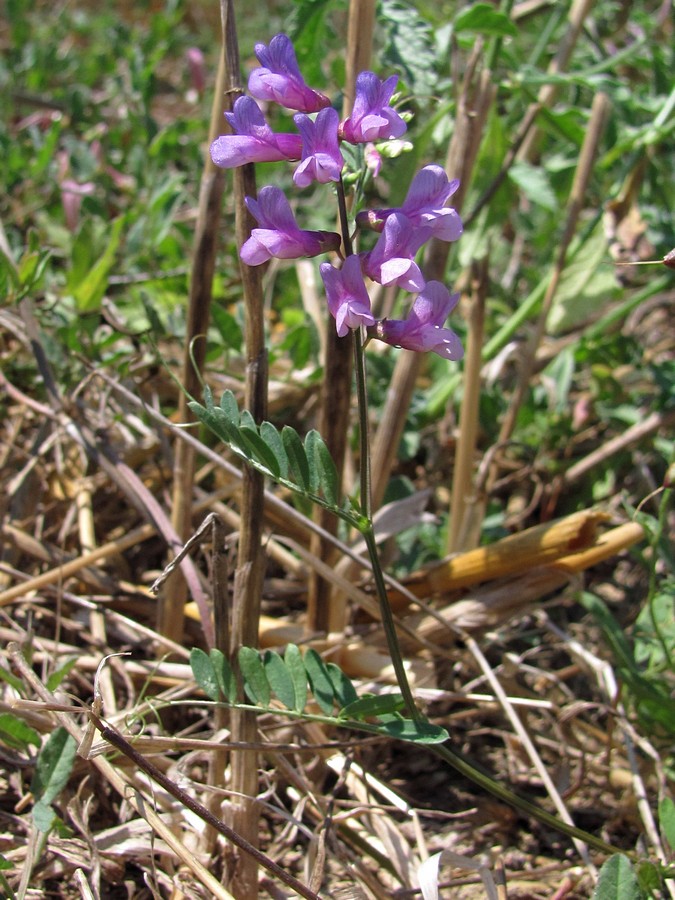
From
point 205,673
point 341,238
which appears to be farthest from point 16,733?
point 341,238

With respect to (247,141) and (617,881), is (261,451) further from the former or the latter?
(617,881)

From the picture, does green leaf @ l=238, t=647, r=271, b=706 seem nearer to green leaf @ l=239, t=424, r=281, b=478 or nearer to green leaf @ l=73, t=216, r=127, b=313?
green leaf @ l=239, t=424, r=281, b=478

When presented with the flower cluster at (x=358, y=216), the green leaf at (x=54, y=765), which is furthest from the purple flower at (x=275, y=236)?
the green leaf at (x=54, y=765)

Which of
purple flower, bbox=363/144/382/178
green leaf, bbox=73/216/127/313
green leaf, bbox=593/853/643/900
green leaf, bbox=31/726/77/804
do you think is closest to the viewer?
purple flower, bbox=363/144/382/178

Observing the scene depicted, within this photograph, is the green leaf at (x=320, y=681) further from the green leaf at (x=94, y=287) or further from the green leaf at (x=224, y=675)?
the green leaf at (x=94, y=287)

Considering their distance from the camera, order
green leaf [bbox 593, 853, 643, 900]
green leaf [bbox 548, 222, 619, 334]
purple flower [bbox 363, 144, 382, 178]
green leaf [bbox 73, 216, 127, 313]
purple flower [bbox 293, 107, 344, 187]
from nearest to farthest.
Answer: purple flower [bbox 293, 107, 344, 187] → purple flower [bbox 363, 144, 382, 178] → green leaf [bbox 593, 853, 643, 900] → green leaf [bbox 73, 216, 127, 313] → green leaf [bbox 548, 222, 619, 334]

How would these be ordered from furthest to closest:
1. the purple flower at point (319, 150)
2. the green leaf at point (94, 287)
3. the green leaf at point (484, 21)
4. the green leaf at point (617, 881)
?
1. the green leaf at point (94, 287)
2. the green leaf at point (484, 21)
3. the green leaf at point (617, 881)
4. the purple flower at point (319, 150)

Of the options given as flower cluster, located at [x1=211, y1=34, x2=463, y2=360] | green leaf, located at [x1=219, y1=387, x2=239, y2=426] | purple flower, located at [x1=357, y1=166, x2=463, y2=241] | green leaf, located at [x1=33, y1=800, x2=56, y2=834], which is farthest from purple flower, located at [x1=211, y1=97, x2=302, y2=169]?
green leaf, located at [x1=33, y1=800, x2=56, y2=834]
